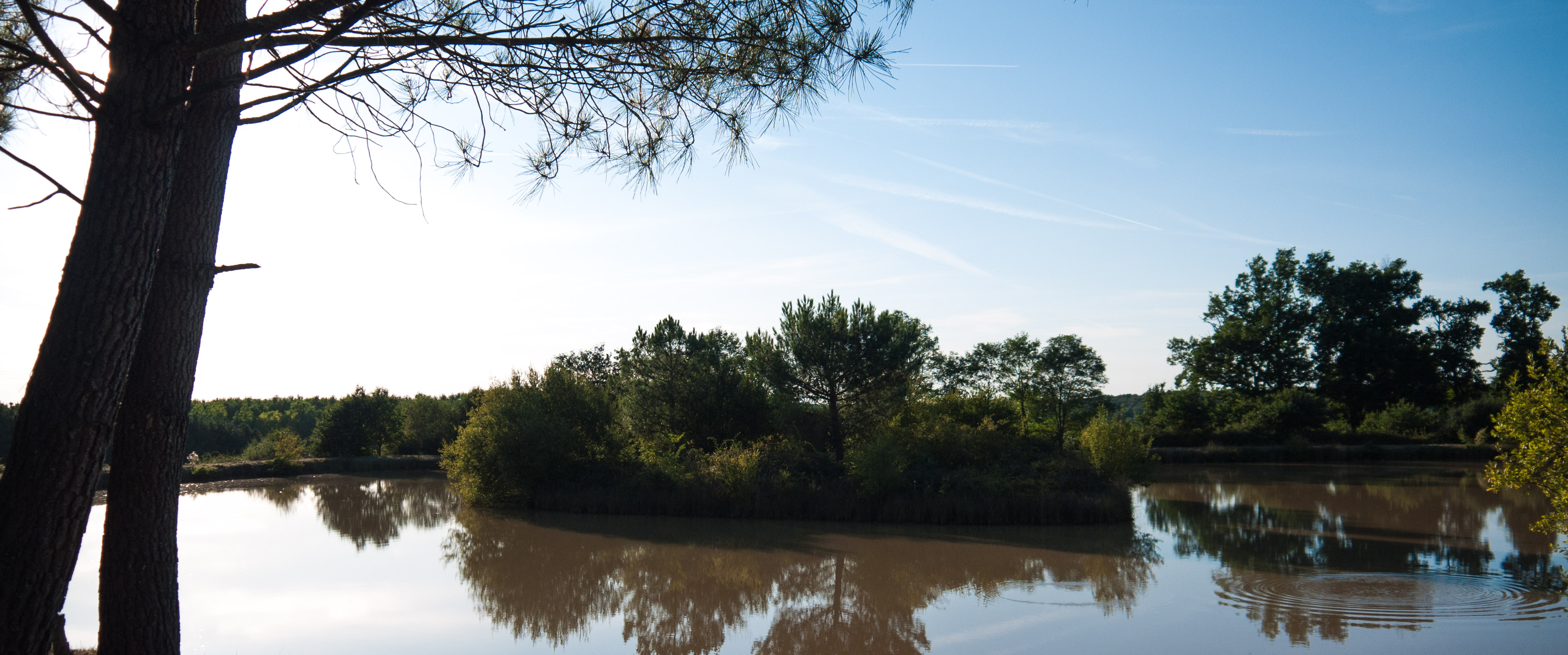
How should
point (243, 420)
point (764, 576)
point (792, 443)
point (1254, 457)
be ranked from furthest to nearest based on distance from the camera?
point (243, 420) → point (1254, 457) → point (792, 443) → point (764, 576)

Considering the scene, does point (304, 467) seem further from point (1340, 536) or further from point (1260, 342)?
point (1260, 342)

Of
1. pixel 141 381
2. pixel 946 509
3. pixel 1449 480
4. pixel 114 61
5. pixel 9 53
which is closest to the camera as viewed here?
pixel 114 61

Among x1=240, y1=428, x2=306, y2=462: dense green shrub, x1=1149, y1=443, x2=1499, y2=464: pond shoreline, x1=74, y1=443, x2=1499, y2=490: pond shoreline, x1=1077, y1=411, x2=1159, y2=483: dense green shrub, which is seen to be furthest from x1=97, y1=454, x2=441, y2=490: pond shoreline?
x1=1149, y1=443, x2=1499, y2=464: pond shoreline

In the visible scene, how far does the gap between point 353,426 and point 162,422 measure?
36649 mm

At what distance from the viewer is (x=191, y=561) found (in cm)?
1361

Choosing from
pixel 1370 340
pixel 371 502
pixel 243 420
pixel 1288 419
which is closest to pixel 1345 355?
pixel 1370 340

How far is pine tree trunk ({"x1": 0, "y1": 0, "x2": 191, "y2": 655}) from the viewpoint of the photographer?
2.62m

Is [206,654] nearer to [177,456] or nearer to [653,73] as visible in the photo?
[177,456]

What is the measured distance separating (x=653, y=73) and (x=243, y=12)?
6.36 ft

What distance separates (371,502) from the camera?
22.6 meters

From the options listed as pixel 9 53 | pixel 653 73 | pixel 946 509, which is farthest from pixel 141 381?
pixel 946 509

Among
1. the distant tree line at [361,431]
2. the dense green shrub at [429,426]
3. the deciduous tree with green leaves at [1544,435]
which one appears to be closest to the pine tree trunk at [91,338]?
the deciduous tree with green leaves at [1544,435]

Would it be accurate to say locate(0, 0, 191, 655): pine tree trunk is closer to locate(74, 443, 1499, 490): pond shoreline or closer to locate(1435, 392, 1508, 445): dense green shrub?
locate(74, 443, 1499, 490): pond shoreline

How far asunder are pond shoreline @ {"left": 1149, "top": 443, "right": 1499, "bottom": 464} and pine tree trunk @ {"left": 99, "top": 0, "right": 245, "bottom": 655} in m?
33.2
